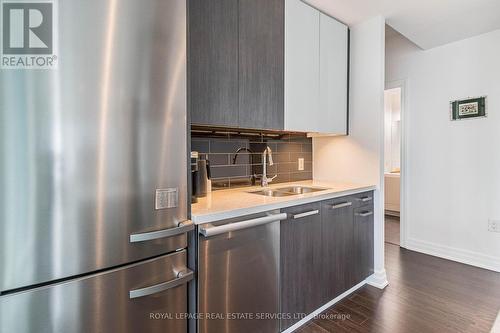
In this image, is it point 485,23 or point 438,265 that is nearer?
point 485,23

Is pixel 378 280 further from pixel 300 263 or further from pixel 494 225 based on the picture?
pixel 494 225

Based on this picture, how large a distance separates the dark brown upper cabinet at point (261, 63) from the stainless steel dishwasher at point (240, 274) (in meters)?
0.73

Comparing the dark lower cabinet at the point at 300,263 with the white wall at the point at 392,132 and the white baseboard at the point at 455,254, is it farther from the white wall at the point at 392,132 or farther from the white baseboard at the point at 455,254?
the white wall at the point at 392,132

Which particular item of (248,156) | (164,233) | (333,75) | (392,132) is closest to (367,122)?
(333,75)

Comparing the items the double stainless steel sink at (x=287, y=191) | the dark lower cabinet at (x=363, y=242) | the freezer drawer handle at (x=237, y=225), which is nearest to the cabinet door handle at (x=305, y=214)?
the freezer drawer handle at (x=237, y=225)

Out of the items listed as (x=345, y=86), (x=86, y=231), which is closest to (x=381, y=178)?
(x=345, y=86)

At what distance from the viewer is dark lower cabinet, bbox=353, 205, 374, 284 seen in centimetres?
223

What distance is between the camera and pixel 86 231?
3.10 ft

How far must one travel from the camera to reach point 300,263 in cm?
175

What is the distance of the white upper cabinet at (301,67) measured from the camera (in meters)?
2.06

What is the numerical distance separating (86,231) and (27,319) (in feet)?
1.05

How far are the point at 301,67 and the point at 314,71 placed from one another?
167 millimetres

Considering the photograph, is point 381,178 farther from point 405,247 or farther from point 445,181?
point 405,247

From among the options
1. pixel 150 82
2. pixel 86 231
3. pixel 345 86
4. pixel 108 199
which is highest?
pixel 345 86
